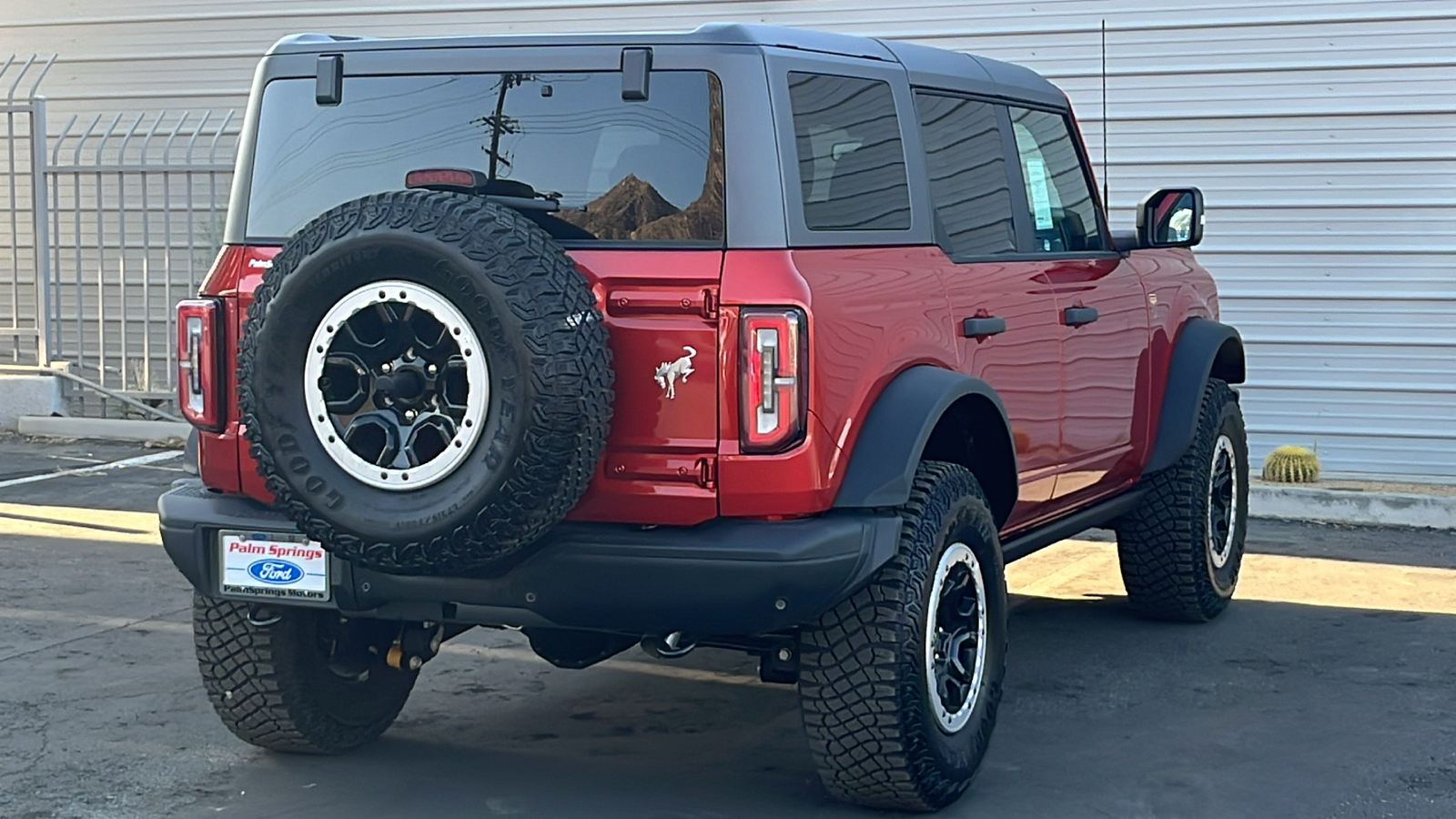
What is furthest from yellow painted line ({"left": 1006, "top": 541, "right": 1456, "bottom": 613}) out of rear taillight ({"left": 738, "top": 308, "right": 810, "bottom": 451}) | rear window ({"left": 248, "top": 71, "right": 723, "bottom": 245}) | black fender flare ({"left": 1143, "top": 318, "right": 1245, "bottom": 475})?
rear window ({"left": 248, "top": 71, "right": 723, "bottom": 245})

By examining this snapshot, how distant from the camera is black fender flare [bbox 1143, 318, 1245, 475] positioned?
6336mm

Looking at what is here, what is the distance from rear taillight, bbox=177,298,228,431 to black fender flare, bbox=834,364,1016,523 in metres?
1.56

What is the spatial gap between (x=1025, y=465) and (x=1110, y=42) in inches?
229

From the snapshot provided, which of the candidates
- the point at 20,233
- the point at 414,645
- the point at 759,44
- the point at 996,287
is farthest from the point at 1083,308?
the point at 20,233

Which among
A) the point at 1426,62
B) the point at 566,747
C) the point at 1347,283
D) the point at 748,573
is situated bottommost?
the point at 566,747

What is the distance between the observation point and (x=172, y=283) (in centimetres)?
1270

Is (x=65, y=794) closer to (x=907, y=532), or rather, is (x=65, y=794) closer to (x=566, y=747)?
(x=566, y=747)

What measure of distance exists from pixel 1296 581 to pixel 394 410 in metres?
4.76

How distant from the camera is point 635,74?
4246 millimetres

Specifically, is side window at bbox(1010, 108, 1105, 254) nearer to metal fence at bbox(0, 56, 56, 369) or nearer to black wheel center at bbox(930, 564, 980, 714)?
black wheel center at bbox(930, 564, 980, 714)

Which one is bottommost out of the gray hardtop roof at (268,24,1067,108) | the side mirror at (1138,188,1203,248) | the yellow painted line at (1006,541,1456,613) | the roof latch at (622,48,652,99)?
the yellow painted line at (1006,541,1456,613)

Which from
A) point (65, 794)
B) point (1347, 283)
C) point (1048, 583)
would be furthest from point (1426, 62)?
point (65, 794)

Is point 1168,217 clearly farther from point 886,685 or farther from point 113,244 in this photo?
point 113,244

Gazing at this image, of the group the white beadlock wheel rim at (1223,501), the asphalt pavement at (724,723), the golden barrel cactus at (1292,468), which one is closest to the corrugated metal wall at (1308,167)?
the golden barrel cactus at (1292,468)
